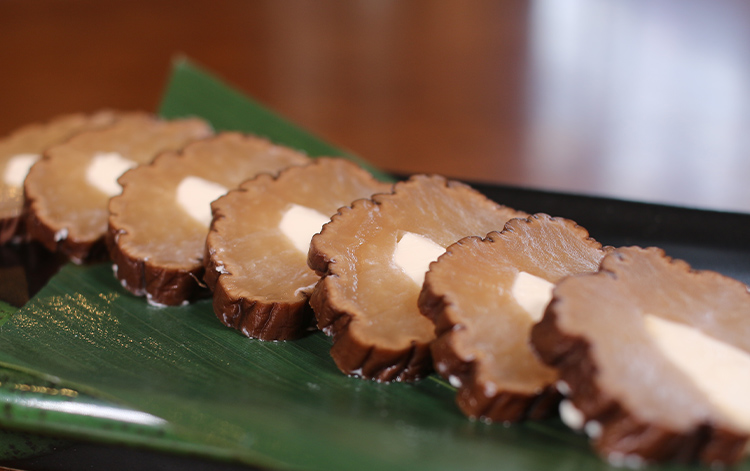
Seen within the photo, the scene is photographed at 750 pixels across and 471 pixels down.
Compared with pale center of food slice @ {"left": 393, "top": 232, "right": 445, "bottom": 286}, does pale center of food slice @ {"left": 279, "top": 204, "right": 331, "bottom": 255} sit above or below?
below

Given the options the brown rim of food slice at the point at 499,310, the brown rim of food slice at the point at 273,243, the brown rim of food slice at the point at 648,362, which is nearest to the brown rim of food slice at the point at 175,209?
the brown rim of food slice at the point at 273,243

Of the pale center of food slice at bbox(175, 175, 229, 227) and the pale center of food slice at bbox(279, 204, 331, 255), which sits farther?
the pale center of food slice at bbox(175, 175, 229, 227)

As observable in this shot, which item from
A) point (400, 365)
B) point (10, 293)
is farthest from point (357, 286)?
point (10, 293)

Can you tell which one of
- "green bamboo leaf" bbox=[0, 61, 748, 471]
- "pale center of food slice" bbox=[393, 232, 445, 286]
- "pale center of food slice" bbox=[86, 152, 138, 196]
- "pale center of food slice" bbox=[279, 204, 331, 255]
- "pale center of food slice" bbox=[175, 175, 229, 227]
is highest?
"pale center of food slice" bbox=[393, 232, 445, 286]

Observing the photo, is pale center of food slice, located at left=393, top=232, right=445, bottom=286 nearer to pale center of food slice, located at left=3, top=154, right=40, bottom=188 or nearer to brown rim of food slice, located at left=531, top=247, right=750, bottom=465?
brown rim of food slice, located at left=531, top=247, right=750, bottom=465

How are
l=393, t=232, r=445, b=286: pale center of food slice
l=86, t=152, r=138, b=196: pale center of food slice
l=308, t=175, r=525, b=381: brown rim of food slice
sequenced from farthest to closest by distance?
l=86, t=152, r=138, b=196: pale center of food slice < l=393, t=232, r=445, b=286: pale center of food slice < l=308, t=175, r=525, b=381: brown rim of food slice

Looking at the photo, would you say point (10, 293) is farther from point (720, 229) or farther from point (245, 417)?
point (720, 229)

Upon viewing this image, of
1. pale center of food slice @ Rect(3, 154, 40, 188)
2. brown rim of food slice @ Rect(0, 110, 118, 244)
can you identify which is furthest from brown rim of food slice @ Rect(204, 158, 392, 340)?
pale center of food slice @ Rect(3, 154, 40, 188)

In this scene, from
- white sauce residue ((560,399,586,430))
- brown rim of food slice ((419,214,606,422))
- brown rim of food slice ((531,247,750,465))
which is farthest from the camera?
brown rim of food slice ((419,214,606,422))
